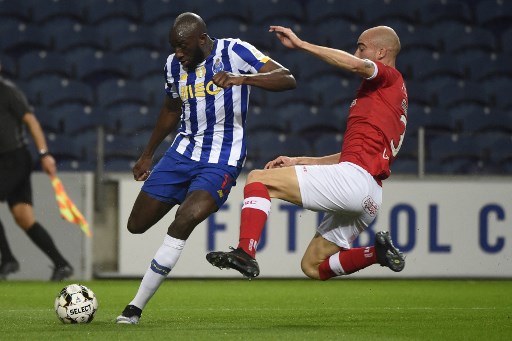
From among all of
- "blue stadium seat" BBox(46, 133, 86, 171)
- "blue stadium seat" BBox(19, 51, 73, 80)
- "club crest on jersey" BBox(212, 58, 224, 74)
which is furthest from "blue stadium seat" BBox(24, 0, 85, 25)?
"club crest on jersey" BBox(212, 58, 224, 74)

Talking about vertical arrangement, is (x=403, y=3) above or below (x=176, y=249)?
above

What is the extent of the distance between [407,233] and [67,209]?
3.53m

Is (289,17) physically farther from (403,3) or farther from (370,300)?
(370,300)

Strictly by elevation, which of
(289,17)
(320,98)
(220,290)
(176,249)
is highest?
(289,17)

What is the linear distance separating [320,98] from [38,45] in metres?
3.85

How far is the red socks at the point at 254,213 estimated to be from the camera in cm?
536

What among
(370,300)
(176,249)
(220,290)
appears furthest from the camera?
(220,290)

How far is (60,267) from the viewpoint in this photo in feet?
33.3

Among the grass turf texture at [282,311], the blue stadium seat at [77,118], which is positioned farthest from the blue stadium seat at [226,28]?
the grass turf texture at [282,311]

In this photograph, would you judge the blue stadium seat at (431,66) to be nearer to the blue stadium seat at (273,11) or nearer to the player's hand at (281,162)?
the blue stadium seat at (273,11)

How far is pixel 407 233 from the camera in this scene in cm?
1046

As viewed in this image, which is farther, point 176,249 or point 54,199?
point 54,199

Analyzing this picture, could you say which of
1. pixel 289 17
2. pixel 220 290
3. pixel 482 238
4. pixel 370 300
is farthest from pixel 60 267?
pixel 289 17

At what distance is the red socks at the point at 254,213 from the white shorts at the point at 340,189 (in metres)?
0.22
